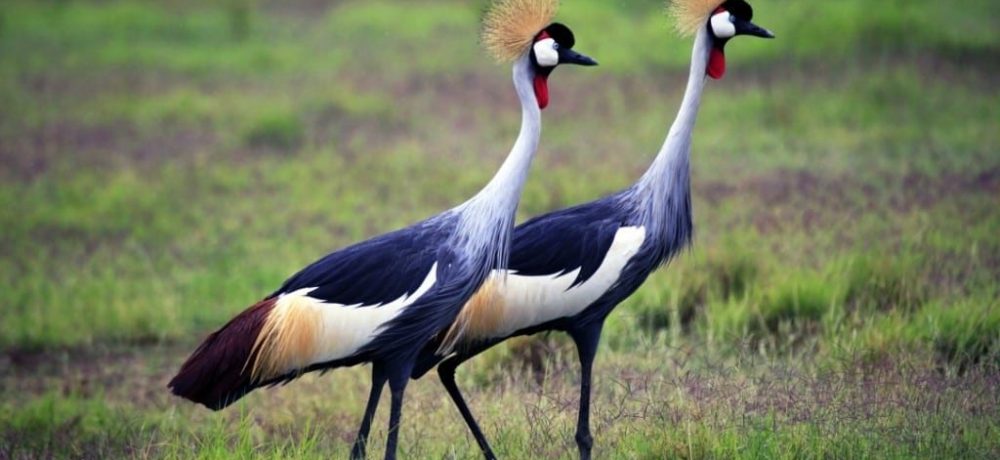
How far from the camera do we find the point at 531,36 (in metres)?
4.48

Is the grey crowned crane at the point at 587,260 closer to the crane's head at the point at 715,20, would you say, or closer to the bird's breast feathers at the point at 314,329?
the crane's head at the point at 715,20

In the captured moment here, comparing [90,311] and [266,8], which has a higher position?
[266,8]

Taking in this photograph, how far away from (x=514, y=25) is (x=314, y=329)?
1.11 m

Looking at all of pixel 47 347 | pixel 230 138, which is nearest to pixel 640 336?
pixel 47 347

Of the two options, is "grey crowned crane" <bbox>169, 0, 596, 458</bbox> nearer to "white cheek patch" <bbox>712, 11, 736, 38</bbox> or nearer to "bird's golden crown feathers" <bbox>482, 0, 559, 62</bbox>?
"bird's golden crown feathers" <bbox>482, 0, 559, 62</bbox>

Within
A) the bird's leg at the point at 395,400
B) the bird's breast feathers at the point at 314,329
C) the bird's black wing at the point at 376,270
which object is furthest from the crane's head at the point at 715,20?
the bird's leg at the point at 395,400

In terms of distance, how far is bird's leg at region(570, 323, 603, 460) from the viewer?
451cm

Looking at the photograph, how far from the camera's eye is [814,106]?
34.6 feet

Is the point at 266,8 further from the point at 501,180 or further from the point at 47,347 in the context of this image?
the point at 501,180

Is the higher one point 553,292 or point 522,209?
point 553,292

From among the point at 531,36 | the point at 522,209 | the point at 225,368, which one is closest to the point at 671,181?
the point at 531,36

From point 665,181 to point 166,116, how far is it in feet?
25.9

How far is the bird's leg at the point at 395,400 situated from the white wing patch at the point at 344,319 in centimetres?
14

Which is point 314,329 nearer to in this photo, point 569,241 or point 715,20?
point 569,241
